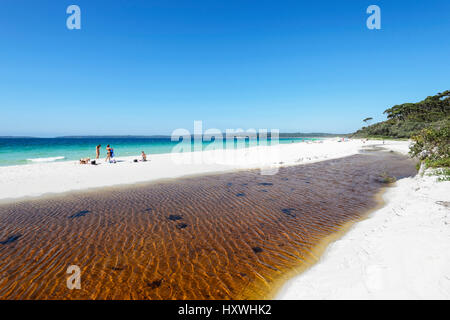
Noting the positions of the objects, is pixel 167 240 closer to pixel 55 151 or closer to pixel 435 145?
pixel 435 145

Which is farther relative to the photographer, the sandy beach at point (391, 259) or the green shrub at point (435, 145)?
the green shrub at point (435, 145)

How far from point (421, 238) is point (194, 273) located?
606cm

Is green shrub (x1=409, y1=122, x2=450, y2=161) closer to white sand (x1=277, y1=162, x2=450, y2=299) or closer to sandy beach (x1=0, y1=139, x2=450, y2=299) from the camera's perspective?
sandy beach (x1=0, y1=139, x2=450, y2=299)

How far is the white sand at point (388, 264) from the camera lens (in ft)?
12.1

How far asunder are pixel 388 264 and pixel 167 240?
20.7 ft

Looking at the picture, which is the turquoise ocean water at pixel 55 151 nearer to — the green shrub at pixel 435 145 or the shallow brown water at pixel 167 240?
the shallow brown water at pixel 167 240

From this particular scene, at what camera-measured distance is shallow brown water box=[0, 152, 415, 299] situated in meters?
4.89

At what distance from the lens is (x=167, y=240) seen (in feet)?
23.1

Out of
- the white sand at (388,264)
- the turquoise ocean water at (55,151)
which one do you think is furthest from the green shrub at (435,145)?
the turquoise ocean water at (55,151)

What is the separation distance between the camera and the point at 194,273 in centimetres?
531

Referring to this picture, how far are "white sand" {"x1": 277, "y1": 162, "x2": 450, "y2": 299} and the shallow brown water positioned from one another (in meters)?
0.68

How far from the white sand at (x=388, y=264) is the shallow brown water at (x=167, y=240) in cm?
68
